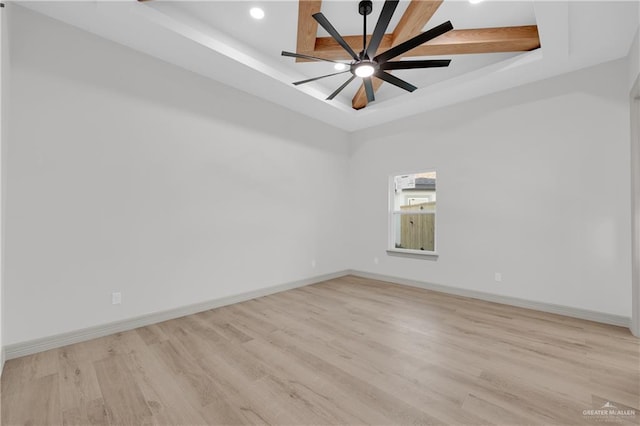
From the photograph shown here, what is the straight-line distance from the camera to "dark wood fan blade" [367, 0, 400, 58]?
1943 millimetres

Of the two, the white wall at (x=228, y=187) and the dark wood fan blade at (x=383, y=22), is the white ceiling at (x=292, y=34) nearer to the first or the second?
the white wall at (x=228, y=187)

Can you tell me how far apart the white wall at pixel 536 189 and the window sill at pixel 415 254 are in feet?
0.34

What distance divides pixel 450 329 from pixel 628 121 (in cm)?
311

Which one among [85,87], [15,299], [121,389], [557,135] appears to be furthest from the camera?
[557,135]

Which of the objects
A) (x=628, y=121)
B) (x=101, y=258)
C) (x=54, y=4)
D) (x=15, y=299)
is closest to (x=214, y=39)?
(x=54, y=4)

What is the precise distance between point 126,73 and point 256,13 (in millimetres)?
1588

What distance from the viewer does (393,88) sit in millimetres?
4574

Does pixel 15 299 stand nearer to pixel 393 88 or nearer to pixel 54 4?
pixel 54 4

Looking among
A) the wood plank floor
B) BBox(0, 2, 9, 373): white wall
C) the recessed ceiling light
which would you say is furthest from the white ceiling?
the wood plank floor

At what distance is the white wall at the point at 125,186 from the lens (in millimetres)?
2443

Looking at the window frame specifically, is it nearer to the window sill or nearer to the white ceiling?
the window sill

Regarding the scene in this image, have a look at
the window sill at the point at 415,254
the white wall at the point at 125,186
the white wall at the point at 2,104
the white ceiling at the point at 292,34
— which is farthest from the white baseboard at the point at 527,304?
the white wall at the point at 2,104

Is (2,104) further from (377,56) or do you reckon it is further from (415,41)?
(415,41)

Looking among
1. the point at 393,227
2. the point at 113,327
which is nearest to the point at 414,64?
the point at 393,227
